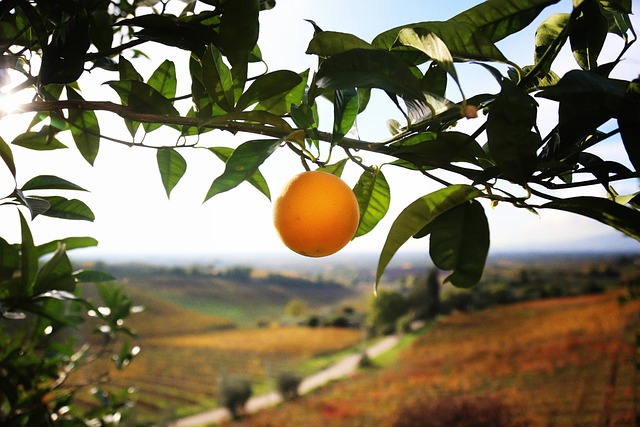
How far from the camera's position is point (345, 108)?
32 centimetres

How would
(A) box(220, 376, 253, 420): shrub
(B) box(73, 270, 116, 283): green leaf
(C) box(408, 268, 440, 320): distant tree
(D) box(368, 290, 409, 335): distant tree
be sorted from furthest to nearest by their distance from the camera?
(D) box(368, 290, 409, 335): distant tree
(C) box(408, 268, 440, 320): distant tree
(A) box(220, 376, 253, 420): shrub
(B) box(73, 270, 116, 283): green leaf

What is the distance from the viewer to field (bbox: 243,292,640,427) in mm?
7309

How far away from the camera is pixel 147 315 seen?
404 inches

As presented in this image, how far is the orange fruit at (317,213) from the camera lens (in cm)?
31

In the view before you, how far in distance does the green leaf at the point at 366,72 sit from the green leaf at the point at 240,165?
5 cm

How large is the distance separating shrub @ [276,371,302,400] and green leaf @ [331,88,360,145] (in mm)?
10189

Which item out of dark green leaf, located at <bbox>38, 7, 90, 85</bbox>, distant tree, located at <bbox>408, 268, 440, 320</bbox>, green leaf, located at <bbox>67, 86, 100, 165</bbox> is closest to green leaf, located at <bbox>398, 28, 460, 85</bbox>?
dark green leaf, located at <bbox>38, 7, 90, 85</bbox>

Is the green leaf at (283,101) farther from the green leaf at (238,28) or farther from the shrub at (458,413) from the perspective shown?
the shrub at (458,413)

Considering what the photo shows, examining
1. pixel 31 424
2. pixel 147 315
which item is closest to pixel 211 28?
pixel 31 424

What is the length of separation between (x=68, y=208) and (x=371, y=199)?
277 millimetres

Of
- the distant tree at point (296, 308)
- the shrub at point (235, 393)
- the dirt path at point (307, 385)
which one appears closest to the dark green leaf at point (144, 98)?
the dirt path at point (307, 385)

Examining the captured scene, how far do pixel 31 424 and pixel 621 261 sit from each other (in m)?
16.4

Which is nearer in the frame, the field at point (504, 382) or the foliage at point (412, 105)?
the foliage at point (412, 105)

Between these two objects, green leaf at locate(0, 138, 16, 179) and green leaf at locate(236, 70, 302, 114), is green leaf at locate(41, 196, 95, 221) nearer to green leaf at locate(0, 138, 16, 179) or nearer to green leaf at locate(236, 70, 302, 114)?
green leaf at locate(0, 138, 16, 179)
